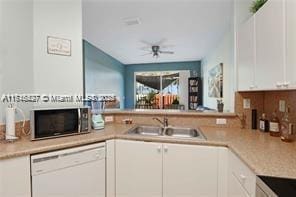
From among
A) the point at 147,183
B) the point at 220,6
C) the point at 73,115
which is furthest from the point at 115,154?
the point at 220,6

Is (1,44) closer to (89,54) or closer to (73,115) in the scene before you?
(73,115)

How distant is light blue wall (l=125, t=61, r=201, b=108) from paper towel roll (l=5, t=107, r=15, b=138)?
20.5 ft

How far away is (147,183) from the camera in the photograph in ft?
6.09

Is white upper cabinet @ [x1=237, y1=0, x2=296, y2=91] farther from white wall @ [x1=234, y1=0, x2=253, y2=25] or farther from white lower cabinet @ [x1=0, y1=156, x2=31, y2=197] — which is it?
white lower cabinet @ [x1=0, y1=156, x2=31, y2=197]

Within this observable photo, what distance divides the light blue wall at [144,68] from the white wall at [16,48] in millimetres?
5903

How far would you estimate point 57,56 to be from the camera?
2084 mm

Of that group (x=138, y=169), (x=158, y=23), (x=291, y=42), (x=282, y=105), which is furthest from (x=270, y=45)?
(x=158, y=23)

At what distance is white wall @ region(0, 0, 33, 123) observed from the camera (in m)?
1.74

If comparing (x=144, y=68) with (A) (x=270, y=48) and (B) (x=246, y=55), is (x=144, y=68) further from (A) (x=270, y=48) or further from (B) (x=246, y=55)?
(A) (x=270, y=48)

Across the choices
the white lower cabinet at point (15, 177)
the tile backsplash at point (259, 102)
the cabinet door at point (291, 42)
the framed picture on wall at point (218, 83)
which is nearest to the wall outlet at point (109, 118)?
the white lower cabinet at point (15, 177)

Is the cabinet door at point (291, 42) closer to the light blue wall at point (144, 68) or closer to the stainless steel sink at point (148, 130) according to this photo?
the stainless steel sink at point (148, 130)

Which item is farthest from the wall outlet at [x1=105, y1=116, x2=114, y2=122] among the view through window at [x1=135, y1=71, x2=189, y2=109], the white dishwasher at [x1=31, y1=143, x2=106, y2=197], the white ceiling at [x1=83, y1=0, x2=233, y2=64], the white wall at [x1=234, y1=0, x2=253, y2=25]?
the view through window at [x1=135, y1=71, x2=189, y2=109]

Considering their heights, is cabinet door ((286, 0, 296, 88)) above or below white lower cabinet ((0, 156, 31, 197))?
above

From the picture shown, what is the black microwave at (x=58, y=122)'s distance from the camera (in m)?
1.72
